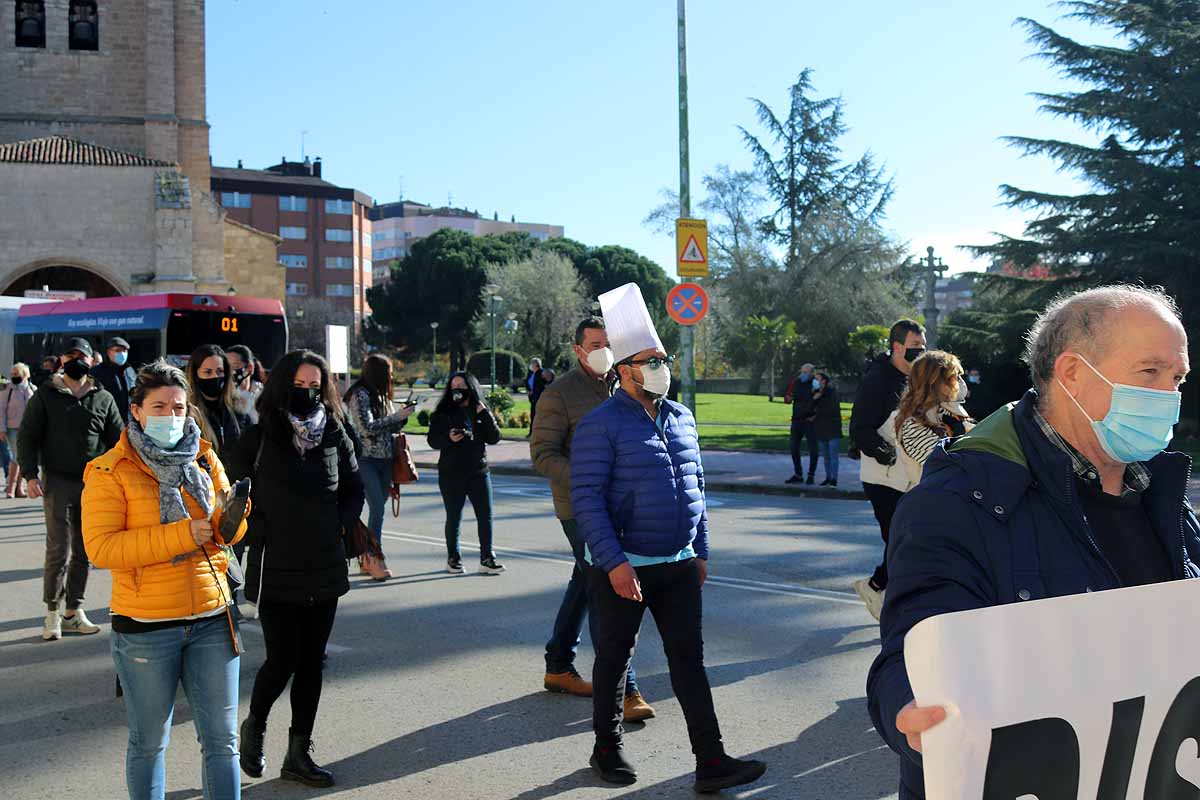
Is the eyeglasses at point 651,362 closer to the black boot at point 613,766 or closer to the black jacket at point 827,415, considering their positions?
the black boot at point 613,766

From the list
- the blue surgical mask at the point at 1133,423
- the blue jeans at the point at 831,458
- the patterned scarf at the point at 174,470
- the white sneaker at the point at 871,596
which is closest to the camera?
the blue surgical mask at the point at 1133,423

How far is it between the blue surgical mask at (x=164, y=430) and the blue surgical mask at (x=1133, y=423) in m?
2.95

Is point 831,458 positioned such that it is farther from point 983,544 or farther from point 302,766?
point 983,544

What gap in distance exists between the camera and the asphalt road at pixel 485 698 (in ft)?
15.6

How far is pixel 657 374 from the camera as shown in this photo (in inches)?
182

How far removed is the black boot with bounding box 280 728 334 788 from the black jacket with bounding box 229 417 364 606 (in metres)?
0.59

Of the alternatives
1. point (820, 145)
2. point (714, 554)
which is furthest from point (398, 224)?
point (714, 554)

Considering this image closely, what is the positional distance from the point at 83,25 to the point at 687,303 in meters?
42.5

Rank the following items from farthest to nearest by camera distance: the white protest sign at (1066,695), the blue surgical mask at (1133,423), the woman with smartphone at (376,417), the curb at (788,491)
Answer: the curb at (788,491), the woman with smartphone at (376,417), the blue surgical mask at (1133,423), the white protest sign at (1066,695)

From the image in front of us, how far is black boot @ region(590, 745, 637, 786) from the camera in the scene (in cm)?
464

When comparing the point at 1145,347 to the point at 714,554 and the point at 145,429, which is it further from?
the point at 714,554

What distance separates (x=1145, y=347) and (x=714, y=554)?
8.19m

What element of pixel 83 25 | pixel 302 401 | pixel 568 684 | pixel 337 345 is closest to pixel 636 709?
pixel 568 684

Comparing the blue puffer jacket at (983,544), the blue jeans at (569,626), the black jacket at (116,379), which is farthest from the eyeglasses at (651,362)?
the black jacket at (116,379)
